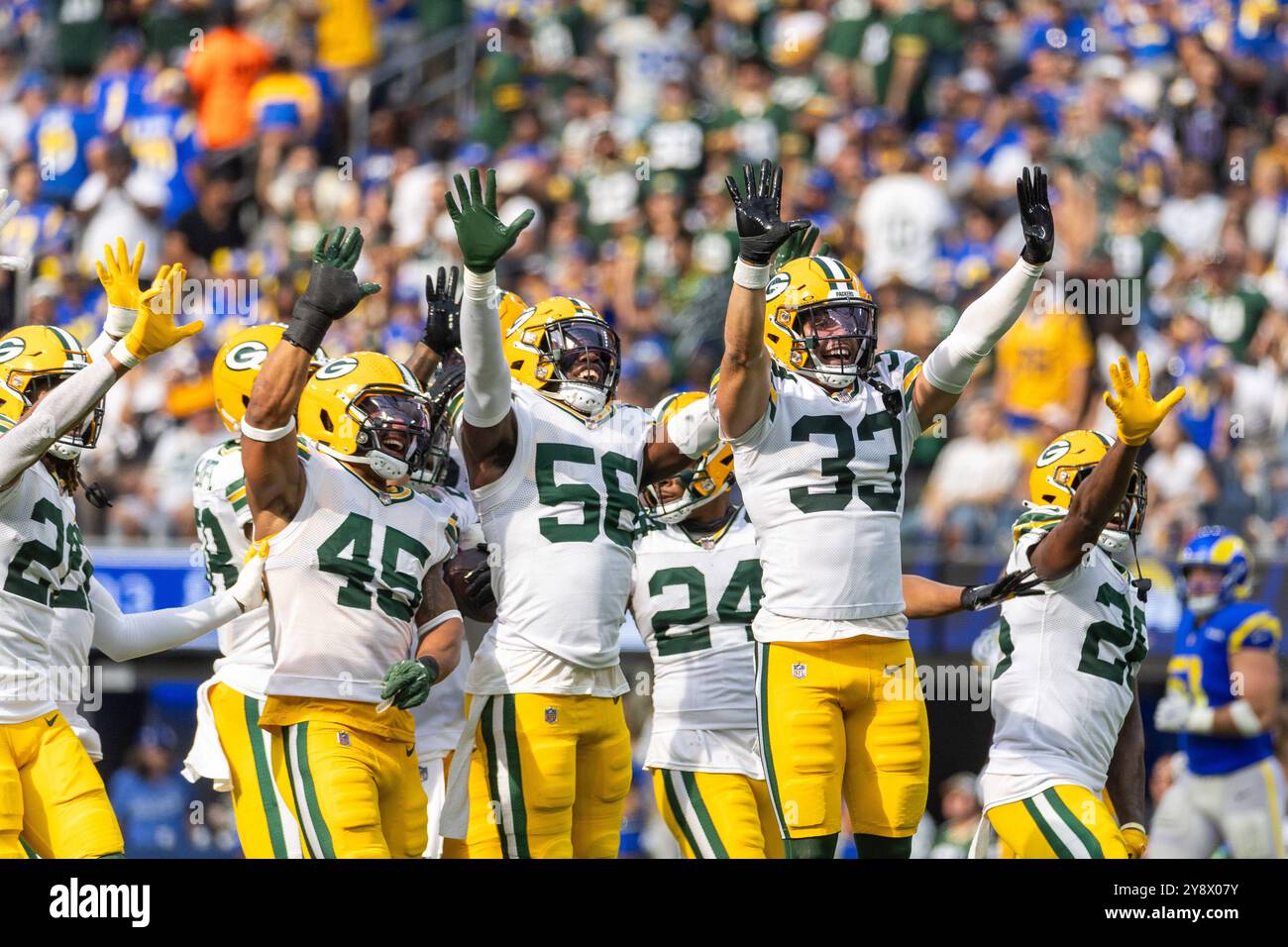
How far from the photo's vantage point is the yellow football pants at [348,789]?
6.73 m

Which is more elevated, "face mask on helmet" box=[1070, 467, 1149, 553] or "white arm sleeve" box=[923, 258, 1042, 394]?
"white arm sleeve" box=[923, 258, 1042, 394]

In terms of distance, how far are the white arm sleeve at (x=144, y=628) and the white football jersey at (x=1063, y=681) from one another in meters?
2.78

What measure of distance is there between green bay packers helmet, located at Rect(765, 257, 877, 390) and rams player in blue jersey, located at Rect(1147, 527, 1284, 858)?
316 cm

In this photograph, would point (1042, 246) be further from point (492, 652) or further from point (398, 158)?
point (398, 158)

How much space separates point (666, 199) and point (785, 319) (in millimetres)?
7312

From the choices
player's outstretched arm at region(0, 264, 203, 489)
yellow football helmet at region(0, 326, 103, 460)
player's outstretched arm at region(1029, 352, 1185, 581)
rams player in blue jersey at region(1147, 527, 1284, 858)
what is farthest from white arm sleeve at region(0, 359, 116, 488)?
rams player in blue jersey at region(1147, 527, 1284, 858)

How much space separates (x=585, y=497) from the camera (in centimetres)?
730

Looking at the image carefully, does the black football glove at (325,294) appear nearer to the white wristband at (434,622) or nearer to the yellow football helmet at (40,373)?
the yellow football helmet at (40,373)

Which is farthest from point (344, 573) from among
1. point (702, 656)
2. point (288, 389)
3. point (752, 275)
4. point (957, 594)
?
point (957, 594)

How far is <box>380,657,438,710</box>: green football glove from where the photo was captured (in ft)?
22.1

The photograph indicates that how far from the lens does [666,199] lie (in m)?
14.4

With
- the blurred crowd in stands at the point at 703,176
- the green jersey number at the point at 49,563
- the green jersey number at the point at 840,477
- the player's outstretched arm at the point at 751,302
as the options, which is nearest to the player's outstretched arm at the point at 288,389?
the green jersey number at the point at 49,563

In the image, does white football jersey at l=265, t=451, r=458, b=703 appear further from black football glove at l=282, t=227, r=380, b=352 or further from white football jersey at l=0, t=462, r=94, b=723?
white football jersey at l=0, t=462, r=94, b=723
